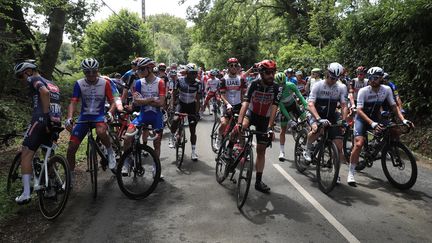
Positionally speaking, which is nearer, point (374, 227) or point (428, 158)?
point (374, 227)

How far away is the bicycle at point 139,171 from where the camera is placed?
6301 millimetres

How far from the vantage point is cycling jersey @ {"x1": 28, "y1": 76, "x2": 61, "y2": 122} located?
17.8ft

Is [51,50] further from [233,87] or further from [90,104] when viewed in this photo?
[90,104]

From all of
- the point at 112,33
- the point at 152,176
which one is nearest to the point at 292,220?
the point at 152,176

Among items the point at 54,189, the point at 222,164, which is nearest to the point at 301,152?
the point at 222,164

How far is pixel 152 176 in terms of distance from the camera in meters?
6.43

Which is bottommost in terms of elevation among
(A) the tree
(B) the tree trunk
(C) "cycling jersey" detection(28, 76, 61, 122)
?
(C) "cycling jersey" detection(28, 76, 61, 122)

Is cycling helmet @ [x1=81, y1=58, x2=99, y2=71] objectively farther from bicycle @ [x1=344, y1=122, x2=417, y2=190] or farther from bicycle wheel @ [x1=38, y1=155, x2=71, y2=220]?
bicycle @ [x1=344, y1=122, x2=417, y2=190]

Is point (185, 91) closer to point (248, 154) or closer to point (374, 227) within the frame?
point (248, 154)

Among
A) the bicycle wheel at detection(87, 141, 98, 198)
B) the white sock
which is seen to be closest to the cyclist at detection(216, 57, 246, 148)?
the bicycle wheel at detection(87, 141, 98, 198)

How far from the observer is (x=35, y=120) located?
553 cm

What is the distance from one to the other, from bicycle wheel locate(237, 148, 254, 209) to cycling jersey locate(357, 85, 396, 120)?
2.67 meters

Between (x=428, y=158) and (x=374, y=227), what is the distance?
5556mm

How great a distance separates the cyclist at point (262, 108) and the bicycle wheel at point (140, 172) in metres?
1.54
